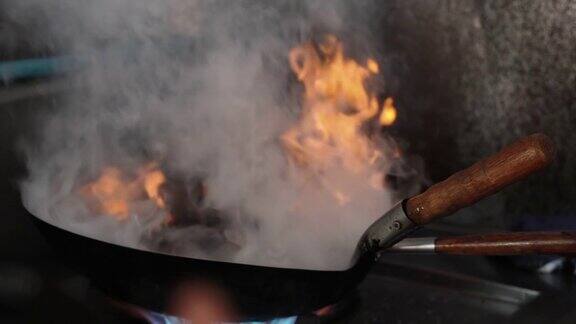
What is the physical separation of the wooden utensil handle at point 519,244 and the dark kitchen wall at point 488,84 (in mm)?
315

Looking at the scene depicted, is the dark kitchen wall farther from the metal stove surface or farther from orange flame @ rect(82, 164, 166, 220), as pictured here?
orange flame @ rect(82, 164, 166, 220)

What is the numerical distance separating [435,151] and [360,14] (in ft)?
0.88

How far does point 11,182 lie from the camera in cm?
108

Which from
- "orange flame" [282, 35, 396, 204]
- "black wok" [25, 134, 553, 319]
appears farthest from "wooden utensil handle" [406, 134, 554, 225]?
"orange flame" [282, 35, 396, 204]

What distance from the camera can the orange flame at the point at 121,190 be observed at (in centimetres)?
96

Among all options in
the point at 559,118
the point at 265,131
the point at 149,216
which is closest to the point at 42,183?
the point at 149,216

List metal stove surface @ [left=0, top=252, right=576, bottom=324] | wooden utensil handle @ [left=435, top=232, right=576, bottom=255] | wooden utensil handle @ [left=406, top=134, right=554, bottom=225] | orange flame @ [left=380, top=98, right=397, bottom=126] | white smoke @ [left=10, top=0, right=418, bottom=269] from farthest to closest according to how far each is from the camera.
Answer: orange flame @ [left=380, top=98, right=397, bottom=126] < white smoke @ [left=10, top=0, right=418, bottom=269] < metal stove surface @ [left=0, top=252, right=576, bottom=324] < wooden utensil handle @ [left=435, top=232, right=576, bottom=255] < wooden utensil handle @ [left=406, top=134, right=554, bottom=225]

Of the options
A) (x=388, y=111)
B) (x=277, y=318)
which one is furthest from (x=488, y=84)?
(x=277, y=318)

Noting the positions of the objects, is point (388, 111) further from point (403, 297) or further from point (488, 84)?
point (403, 297)

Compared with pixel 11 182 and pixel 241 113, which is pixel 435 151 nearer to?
pixel 241 113

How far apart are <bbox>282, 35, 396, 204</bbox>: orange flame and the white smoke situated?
0.02 meters

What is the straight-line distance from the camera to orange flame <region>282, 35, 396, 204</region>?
1119 millimetres

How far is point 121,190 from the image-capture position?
39.8 inches

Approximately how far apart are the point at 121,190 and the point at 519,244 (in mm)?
564
